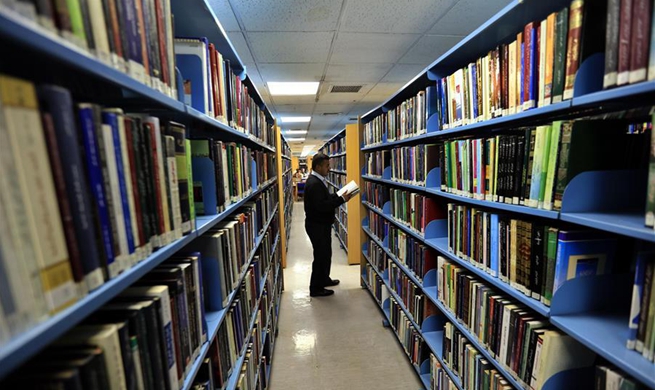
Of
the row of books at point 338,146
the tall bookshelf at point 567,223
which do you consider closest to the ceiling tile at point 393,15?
the tall bookshelf at point 567,223

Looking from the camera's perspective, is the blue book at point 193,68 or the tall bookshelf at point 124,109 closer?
the tall bookshelf at point 124,109

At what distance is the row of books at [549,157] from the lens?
0.93 m

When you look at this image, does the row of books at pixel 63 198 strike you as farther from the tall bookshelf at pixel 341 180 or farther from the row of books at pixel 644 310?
the tall bookshelf at pixel 341 180

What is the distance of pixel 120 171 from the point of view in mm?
584

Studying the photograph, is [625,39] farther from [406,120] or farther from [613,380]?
[406,120]

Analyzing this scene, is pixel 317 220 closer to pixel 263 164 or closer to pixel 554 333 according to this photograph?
pixel 263 164

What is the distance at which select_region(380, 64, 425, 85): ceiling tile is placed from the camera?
366 centimetres

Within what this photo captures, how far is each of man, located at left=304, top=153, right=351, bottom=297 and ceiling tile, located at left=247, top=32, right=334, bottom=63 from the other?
1.05m

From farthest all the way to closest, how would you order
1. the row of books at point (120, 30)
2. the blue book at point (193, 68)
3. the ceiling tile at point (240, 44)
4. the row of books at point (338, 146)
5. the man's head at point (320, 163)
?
the row of books at point (338, 146), the man's head at point (320, 163), the ceiling tile at point (240, 44), the blue book at point (193, 68), the row of books at point (120, 30)

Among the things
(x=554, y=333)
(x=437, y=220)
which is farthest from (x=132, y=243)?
(x=437, y=220)

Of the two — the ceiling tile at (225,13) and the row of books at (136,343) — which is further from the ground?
the ceiling tile at (225,13)

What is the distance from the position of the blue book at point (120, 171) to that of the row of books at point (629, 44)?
1.18m

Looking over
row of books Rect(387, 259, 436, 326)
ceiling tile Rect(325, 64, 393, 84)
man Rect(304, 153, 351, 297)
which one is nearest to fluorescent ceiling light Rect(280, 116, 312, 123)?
ceiling tile Rect(325, 64, 393, 84)

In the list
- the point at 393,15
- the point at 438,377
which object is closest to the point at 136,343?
the point at 438,377
